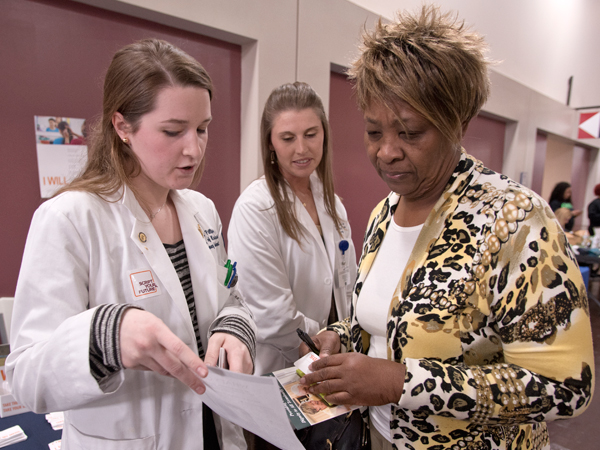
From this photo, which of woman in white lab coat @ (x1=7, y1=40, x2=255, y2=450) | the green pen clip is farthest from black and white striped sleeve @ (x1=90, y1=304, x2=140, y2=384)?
the green pen clip

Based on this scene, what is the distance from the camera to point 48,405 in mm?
771

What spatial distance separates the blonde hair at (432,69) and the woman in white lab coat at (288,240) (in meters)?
0.89

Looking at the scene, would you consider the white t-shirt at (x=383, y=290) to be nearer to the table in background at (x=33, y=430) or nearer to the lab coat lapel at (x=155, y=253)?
the lab coat lapel at (x=155, y=253)

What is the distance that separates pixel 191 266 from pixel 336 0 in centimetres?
247

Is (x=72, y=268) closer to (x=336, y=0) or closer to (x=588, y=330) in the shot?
(x=588, y=330)

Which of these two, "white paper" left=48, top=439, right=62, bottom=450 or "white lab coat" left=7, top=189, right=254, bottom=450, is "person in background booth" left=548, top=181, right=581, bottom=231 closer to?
"white lab coat" left=7, top=189, right=254, bottom=450

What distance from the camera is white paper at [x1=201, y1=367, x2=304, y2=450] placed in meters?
0.67

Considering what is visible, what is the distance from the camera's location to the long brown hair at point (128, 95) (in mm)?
927

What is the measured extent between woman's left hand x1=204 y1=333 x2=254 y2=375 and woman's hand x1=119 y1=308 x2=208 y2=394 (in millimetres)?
185

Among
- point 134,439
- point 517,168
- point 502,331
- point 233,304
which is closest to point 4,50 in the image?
point 233,304

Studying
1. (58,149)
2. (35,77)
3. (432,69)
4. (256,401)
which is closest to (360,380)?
(256,401)

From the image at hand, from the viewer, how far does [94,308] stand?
2.41ft

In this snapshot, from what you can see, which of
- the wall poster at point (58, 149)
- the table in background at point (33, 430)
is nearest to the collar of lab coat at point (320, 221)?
the wall poster at point (58, 149)

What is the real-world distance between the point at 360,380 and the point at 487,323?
0.32 meters
